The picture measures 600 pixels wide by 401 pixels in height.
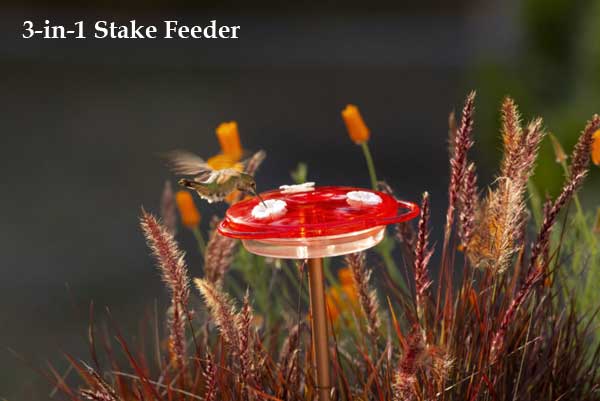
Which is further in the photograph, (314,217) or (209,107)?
(209,107)

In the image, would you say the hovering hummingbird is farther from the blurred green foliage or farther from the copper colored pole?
the blurred green foliage

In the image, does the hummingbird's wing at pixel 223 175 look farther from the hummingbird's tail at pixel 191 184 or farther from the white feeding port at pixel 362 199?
the white feeding port at pixel 362 199

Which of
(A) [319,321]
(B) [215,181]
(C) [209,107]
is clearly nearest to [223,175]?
(B) [215,181]

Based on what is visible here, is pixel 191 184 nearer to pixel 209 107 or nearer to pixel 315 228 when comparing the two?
pixel 315 228

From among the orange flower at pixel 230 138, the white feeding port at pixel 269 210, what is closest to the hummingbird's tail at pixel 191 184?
the white feeding port at pixel 269 210

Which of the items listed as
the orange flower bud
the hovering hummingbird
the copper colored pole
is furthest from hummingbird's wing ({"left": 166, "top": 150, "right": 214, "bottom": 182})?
the orange flower bud

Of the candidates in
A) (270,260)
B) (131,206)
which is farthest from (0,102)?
(270,260)

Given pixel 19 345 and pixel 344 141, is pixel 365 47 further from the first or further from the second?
pixel 19 345
